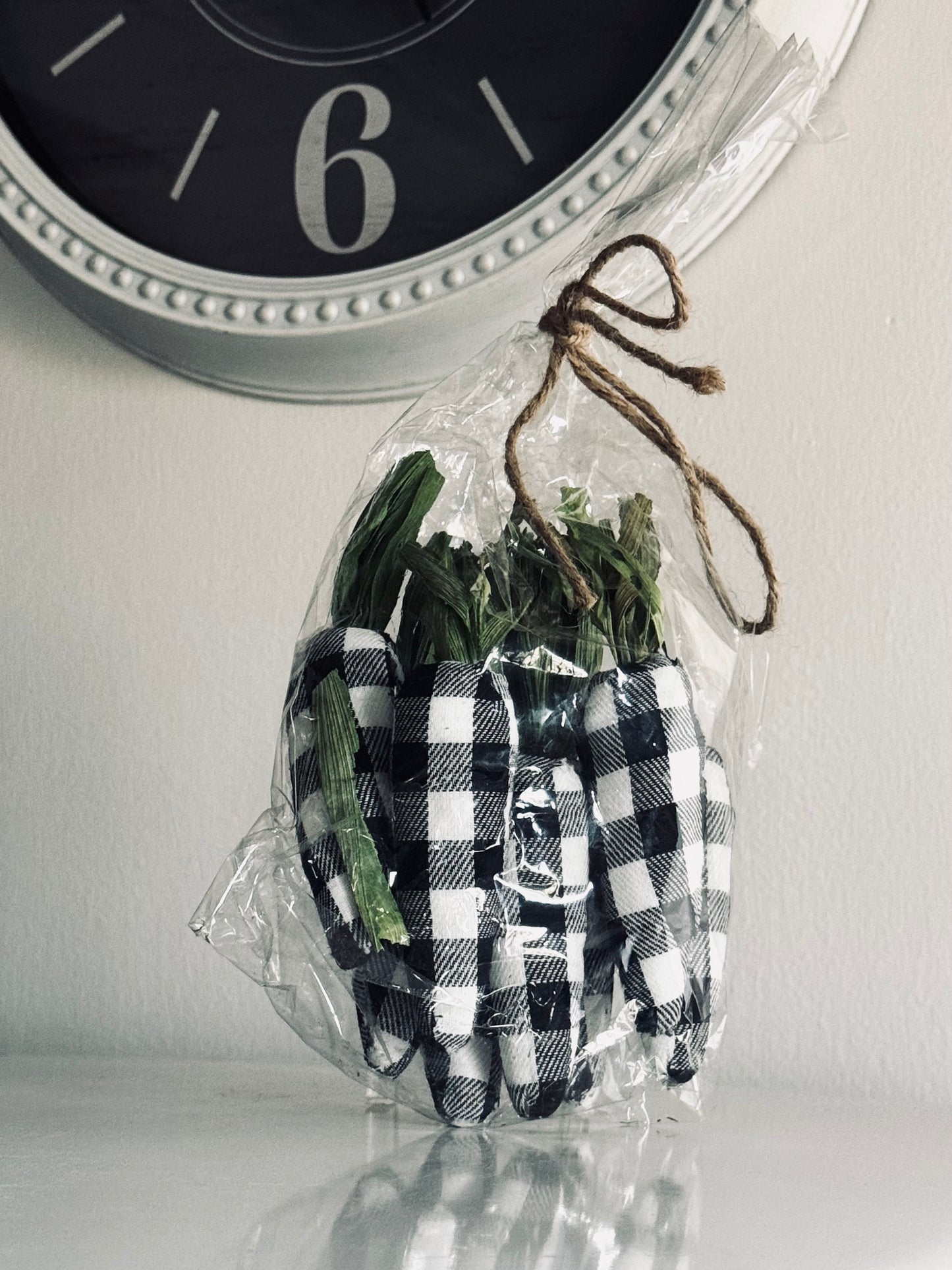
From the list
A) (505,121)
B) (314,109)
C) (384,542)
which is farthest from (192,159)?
(384,542)

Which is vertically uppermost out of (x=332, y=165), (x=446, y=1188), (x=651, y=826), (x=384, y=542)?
(x=332, y=165)

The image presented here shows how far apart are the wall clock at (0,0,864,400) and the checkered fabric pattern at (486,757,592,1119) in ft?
1.15

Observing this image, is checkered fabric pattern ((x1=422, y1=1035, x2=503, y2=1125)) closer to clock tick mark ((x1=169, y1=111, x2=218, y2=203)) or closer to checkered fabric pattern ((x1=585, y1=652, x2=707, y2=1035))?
checkered fabric pattern ((x1=585, y1=652, x2=707, y2=1035))

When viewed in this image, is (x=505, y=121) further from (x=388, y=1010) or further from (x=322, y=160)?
(x=388, y=1010)

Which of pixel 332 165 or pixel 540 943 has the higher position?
pixel 332 165

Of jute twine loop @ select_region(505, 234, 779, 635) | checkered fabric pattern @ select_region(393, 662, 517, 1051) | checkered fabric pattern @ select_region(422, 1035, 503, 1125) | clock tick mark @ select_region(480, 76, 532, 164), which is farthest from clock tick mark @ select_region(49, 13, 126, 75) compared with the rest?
checkered fabric pattern @ select_region(422, 1035, 503, 1125)

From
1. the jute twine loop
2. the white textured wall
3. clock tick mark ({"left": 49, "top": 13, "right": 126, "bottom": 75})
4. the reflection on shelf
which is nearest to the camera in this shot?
the reflection on shelf

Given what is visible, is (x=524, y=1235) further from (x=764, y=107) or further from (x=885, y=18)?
(x=885, y=18)

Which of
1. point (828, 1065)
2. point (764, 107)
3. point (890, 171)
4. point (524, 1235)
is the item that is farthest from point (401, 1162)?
point (890, 171)

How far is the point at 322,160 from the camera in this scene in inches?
28.0

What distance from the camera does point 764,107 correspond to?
1.65 feet

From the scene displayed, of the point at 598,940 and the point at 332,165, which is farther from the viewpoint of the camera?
the point at 332,165

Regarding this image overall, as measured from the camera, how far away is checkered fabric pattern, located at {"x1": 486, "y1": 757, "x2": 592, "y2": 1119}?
430mm

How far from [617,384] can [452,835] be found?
7.8 inches
